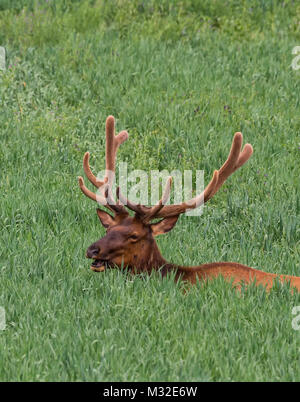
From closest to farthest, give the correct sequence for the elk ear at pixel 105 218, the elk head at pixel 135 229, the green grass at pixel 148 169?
1. the green grass at pixel 148 169
2. the elk head at pixel 135 229
3. the elk ear at pixel 105 218

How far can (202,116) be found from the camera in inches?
450

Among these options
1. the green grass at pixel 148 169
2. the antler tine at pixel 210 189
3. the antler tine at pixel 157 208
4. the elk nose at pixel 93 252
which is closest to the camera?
the green grass at pixel 148 169

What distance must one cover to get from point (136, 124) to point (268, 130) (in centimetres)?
168

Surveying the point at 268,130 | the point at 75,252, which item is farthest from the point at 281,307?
the point at 268,130

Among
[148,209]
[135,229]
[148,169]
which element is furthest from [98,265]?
[148,169]

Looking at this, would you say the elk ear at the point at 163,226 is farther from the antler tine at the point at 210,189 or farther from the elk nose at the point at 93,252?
the elk nose at the point at 93,252

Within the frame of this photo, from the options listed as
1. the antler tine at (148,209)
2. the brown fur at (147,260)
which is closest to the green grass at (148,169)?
the brown fur at (147,260)

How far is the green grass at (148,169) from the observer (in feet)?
18.2

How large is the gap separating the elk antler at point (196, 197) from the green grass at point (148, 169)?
50 centimetres

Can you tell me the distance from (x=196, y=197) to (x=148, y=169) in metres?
3.51

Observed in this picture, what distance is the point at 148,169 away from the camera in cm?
1024

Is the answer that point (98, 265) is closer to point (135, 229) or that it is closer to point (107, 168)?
point (135, 229)
